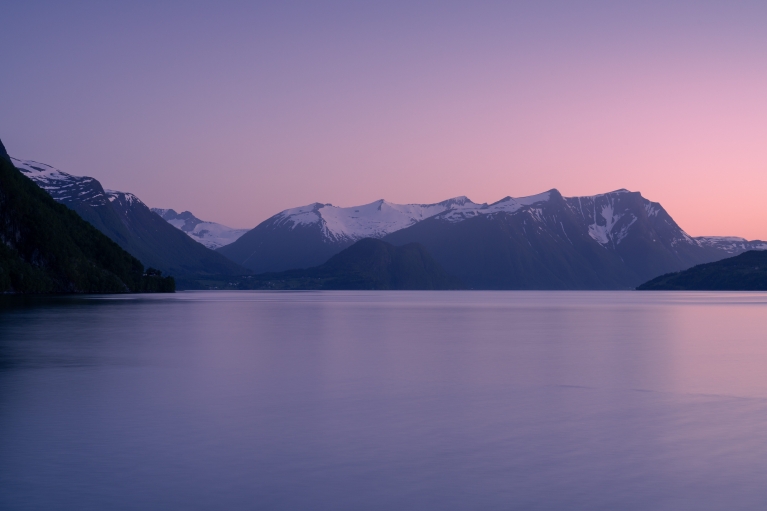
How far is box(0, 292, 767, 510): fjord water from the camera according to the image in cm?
1401

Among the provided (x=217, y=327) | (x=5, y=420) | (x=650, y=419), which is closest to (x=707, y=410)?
(x=650, y=419)

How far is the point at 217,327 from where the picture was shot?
2785 inches

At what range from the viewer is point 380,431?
20.1m

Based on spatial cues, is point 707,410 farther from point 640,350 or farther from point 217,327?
point 217,327

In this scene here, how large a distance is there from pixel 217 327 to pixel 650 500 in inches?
2384

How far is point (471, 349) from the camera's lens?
1860 inches

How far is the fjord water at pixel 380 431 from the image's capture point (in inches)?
551

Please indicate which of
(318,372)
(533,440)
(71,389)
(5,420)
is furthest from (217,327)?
(533,440)

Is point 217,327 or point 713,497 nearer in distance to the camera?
point 713,497

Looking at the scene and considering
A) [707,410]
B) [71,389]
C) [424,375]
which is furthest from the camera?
[424,375]

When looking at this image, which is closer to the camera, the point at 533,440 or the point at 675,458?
the point at 675,458

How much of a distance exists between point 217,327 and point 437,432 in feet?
176

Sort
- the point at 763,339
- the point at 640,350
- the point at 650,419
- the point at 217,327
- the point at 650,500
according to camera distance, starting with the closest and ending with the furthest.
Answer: the point at 650,500
the point at 650,419
the point at 640,350
the point at 763,339
the point at 217,327

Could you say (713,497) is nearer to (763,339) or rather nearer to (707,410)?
(707,410)
